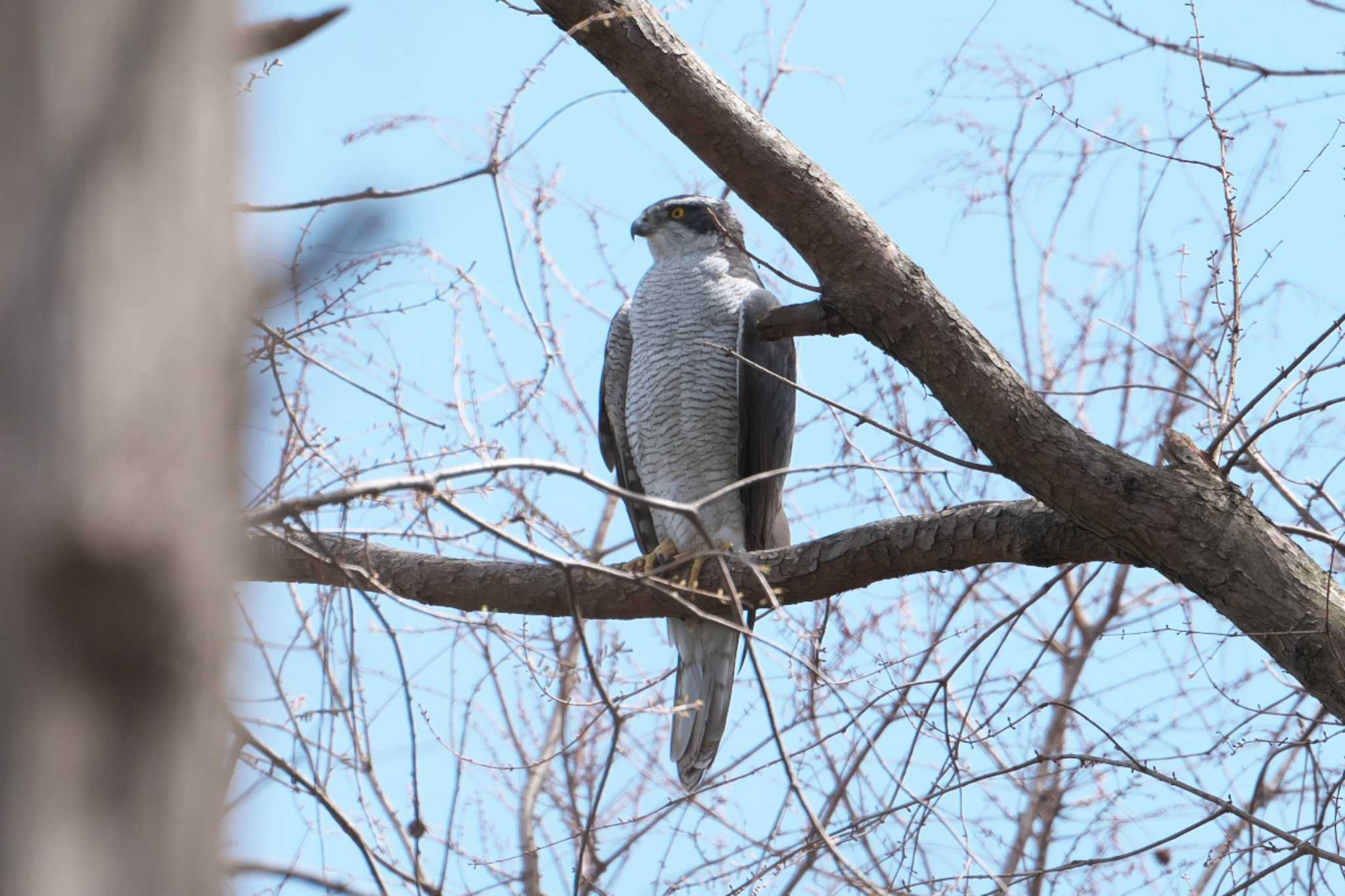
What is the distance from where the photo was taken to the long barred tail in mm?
5559

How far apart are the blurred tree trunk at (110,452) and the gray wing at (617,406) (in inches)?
215

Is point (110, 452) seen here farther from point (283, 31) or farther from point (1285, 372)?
point (1285, 372)

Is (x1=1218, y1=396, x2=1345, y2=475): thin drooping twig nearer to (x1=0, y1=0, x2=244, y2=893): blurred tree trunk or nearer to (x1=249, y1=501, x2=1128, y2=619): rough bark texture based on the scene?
(x1=249, y1=501, x2=1128, y2=619): rough bark texture

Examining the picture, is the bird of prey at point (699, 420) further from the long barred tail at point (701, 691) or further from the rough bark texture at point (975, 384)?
the rough bark texture at point (975, 384)

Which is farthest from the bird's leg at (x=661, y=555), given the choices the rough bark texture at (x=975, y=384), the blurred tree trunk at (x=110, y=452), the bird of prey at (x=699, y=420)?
the blurred tree trunk at (x=110, y=452)

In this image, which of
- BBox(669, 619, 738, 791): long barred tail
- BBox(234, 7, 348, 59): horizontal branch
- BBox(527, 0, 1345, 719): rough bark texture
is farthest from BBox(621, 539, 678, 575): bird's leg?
BBox(234, 7, 348, 59): horizontal branch

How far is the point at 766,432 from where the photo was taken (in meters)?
5.80

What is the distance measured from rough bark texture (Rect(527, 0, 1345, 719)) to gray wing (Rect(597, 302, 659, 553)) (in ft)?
9.14

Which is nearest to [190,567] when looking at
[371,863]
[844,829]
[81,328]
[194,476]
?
[194,476]

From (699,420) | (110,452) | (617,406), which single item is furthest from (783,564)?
(110,452)

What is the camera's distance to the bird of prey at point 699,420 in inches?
225

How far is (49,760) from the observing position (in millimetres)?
846

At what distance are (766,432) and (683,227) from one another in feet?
4.83

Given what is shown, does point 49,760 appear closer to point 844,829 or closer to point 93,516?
point 93,516
